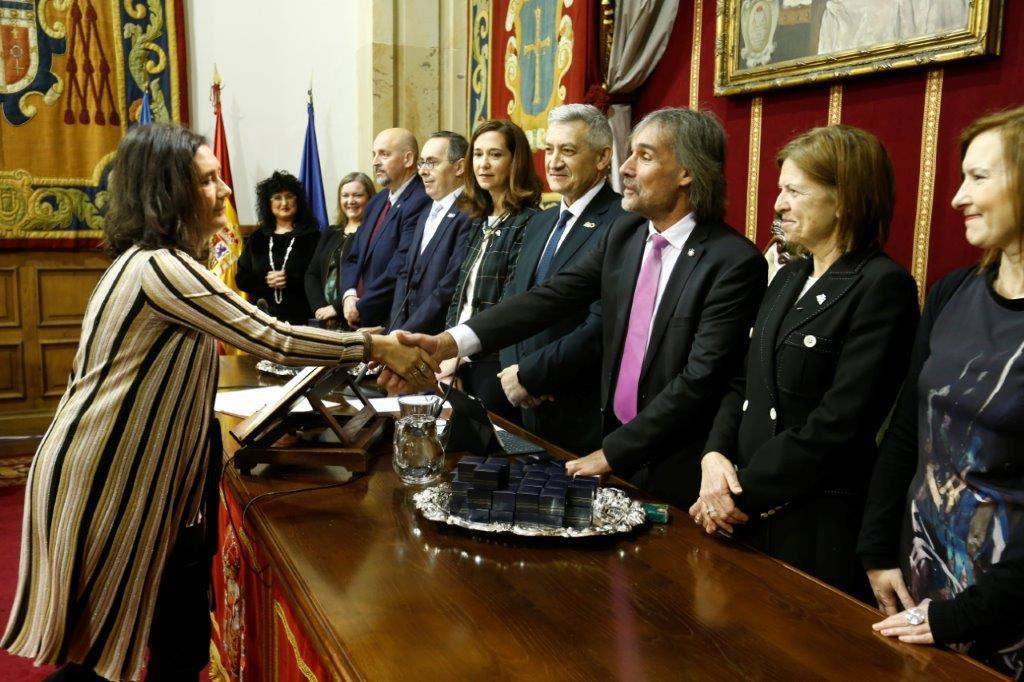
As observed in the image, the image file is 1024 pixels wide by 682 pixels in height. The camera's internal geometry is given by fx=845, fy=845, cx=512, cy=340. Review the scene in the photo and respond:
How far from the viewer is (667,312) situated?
2.13 m

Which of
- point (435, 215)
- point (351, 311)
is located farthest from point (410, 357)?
point (351, 311)

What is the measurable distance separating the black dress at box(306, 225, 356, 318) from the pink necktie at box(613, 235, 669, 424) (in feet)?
10.4

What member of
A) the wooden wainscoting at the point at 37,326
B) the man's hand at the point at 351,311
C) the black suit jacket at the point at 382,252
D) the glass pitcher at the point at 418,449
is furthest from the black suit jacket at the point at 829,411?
the wooden wainscoting at the point at 37,326

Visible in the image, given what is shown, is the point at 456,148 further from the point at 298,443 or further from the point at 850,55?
the point at 298,443

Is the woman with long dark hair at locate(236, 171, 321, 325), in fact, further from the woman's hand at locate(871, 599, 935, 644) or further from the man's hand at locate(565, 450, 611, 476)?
the woman's hand at locate(871, 599, 935, 644)

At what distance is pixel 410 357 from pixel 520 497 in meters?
0.79

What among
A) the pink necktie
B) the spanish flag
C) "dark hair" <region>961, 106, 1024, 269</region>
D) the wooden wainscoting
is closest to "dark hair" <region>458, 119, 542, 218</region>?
the pink necktie

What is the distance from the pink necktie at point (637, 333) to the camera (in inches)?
86.4

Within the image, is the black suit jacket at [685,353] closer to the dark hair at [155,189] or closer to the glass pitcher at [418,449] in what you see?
the glass pitcher at [418,449]

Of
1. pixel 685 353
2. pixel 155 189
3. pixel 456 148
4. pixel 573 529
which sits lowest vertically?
pixel 573 529

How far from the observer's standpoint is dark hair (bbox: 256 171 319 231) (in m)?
5.73

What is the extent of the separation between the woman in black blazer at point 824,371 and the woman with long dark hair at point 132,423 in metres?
1.03

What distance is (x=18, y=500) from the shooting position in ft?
15.4

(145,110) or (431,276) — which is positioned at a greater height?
(145,110)
